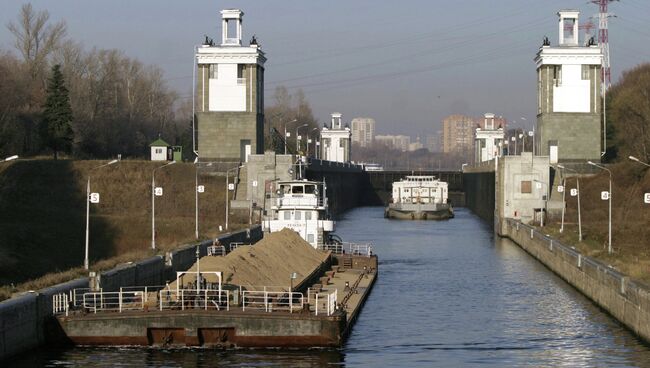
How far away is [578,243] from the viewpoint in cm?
7244

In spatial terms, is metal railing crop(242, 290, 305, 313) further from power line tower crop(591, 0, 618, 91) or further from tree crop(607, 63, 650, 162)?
power line tower crop(591, 0, 618, 91)

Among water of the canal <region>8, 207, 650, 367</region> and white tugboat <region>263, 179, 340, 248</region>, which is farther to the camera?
white tugboat <region>263, 179, 340, 248</region>

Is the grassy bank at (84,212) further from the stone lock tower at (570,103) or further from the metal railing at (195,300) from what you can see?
the stone lock tower at (570,103)

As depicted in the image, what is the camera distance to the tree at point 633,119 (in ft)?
387

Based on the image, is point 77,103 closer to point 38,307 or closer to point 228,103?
point 228,103

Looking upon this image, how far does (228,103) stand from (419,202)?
40.6 metres

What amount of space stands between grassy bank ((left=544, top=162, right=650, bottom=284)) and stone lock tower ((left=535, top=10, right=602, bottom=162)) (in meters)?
3.70

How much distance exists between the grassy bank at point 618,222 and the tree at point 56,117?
53204mm

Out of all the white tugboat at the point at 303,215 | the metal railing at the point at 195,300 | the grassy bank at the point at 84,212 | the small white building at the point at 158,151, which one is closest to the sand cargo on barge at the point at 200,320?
the metal railing at the point at 195,300

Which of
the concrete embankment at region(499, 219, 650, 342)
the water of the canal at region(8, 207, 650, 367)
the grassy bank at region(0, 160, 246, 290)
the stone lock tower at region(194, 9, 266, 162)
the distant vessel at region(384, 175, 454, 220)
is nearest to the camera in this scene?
the water of the canal at region(8, 207, 650, 367)

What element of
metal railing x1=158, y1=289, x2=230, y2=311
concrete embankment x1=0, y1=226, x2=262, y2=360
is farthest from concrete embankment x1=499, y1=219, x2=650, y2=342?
concrete embankment x1=0, y1=226, x2=262, y2=360

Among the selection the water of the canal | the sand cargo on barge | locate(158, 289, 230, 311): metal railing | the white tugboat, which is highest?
the white tugboat

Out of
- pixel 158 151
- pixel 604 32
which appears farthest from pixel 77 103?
pixel 604 32

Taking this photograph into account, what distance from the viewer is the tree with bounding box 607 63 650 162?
11800 cm
